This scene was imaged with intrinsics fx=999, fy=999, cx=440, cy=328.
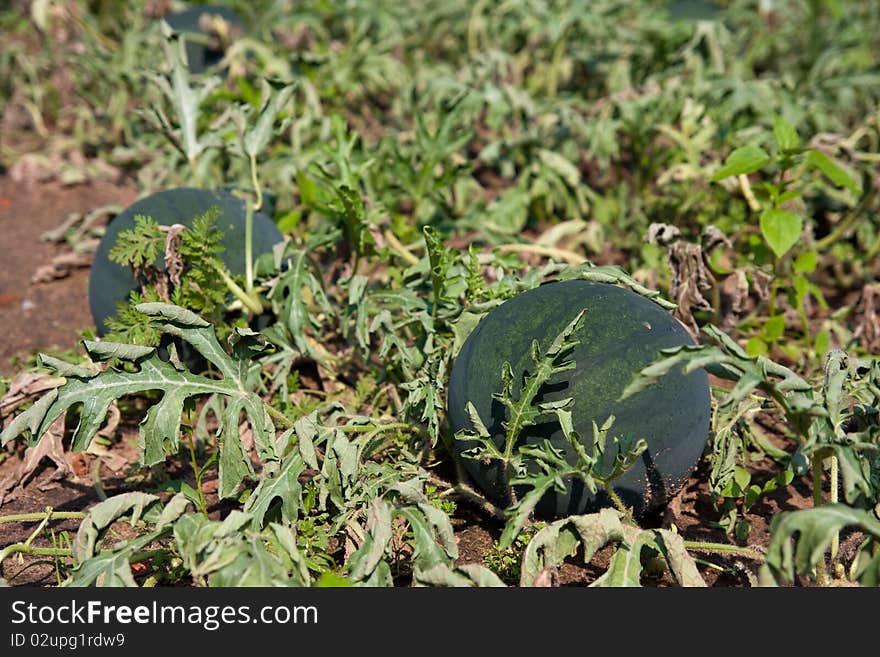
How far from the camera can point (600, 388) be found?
3062mm

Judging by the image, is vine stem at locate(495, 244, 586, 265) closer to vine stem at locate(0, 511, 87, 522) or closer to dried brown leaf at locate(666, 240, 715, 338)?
dried brown leaf at locate(666, 240, 715, 338)

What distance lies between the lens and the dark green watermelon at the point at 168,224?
13.3 feet

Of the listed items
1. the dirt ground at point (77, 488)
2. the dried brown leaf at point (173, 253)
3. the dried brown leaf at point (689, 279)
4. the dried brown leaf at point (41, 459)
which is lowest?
the dirt ground at point (77, 488)

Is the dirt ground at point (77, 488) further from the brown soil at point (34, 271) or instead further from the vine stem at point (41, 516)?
the vine stem at point (41, 516)

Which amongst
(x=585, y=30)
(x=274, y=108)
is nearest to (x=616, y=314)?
(x=274, y=108)

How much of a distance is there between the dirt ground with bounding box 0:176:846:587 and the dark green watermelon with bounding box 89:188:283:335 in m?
→ 0.55

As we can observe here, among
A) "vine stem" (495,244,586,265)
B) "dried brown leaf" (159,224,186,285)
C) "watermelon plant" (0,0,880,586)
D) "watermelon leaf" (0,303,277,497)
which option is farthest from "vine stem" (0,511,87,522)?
"vine stem" (495,244,586,265)

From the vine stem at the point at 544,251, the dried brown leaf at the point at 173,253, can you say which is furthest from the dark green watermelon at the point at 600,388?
the dried brown leaf at the point at 173,253

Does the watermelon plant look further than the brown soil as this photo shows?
No

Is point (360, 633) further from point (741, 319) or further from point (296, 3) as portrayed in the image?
point (296, 3)

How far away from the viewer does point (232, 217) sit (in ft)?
13.8

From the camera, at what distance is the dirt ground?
3184 millimetres

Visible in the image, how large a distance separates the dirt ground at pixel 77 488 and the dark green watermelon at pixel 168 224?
55cm

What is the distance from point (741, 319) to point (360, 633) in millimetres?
2883
